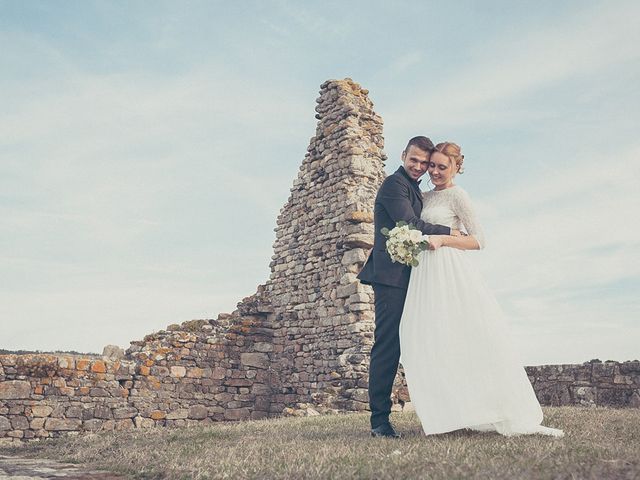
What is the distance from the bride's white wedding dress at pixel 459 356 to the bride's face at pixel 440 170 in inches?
23.8

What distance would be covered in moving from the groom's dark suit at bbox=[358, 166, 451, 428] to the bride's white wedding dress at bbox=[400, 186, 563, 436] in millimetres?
93

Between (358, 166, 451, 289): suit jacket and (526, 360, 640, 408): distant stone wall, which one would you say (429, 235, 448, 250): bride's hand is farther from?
(526, 360, 640, 408): distant stone wall

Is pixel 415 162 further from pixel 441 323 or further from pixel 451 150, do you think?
pixel 441 323

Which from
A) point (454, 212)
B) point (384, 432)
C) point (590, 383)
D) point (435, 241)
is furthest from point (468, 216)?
point (590, 383)

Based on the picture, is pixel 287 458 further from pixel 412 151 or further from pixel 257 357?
pixel 257 357

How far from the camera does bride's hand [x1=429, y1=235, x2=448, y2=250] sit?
520 cm

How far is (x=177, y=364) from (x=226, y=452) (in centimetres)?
730

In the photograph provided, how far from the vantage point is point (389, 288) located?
17.4 feet

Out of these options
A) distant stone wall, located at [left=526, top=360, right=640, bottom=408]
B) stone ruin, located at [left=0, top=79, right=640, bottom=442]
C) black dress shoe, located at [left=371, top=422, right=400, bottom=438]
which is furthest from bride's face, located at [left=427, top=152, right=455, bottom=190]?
distant stone wall, located at [left=526, top=360, right=640, bottom=408]

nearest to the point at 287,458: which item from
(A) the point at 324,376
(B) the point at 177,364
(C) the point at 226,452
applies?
(C) the point at 226,452

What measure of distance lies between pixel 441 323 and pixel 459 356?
0.98 ft

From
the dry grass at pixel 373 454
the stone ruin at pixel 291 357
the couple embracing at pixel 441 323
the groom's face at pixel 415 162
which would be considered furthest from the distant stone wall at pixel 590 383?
the groom's face at pixel 415 162

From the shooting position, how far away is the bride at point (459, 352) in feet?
16.4

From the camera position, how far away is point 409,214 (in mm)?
5340
